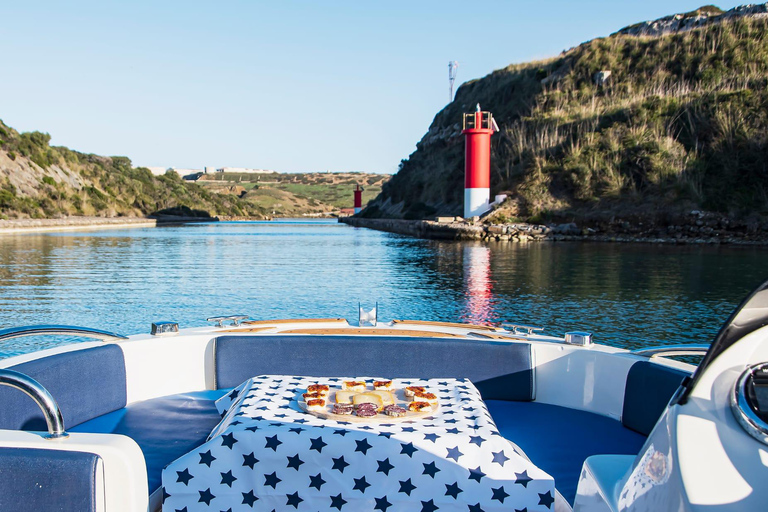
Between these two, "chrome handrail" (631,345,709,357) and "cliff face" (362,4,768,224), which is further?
"cliff face" (362,4,768,224)

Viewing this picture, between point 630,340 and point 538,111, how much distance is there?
27.4m

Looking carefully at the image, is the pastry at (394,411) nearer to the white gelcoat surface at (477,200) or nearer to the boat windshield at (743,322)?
the boat windshield at (743,322)

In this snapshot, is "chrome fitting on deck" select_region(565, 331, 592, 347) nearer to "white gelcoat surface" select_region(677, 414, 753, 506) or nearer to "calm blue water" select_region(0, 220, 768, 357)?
"white gelcoat surface" select_region(677, 414, 753, 506)

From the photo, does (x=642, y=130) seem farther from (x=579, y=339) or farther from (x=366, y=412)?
(x=366, y=412)

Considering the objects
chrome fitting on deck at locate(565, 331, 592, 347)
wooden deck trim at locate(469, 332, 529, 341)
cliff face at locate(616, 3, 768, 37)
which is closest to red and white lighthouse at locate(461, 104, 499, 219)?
cliff face at locate(616, 3, 768, 37)

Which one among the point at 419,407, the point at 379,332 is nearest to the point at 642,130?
the point at 379,332

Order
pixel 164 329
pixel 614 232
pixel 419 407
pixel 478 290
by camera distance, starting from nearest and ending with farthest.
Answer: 1. pixel 419 407
2. pixel 164 329
3. pixel 478 290
4. pixel 614 232

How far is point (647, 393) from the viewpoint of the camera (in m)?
2.80

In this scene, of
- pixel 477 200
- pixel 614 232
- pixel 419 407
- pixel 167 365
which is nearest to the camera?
pixel 419 407

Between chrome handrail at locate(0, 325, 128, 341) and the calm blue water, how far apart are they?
5.80 meters

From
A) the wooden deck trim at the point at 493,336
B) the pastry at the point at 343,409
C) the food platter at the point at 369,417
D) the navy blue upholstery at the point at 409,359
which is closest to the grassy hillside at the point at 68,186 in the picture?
the navy blue upholstery at the point at 409,359

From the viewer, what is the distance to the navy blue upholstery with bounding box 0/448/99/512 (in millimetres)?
1633

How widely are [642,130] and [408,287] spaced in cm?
1951

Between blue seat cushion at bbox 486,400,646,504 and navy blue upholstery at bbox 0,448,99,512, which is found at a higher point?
navy blue upholstery at bbox 0,448,99,512
